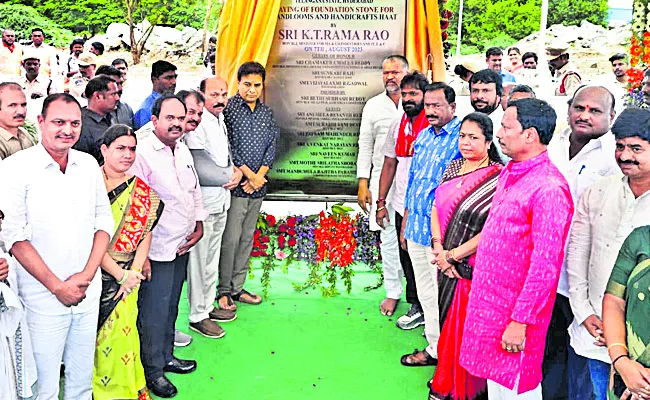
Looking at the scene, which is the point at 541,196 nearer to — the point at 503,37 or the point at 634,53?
the point at 634,53

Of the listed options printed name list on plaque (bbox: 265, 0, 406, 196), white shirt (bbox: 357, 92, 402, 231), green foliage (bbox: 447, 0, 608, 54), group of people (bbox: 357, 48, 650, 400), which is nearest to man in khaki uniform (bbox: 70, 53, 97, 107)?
printed name list on plaque (bbox: 265, 0, 406, 196)

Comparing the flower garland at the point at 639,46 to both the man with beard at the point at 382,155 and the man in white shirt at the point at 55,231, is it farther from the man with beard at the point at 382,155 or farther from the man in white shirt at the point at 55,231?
the man in white shirt at the point at 55,231

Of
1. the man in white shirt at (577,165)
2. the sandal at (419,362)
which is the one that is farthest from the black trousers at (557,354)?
the sandal at (419,362)

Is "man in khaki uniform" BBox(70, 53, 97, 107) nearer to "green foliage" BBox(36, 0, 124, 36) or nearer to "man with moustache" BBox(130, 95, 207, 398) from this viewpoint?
"man with moustache" BBox(130, 95, 207, 398)

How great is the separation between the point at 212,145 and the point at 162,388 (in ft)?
5.62

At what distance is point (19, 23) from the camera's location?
21.6m

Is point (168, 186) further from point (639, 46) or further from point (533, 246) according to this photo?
point (639, 46)

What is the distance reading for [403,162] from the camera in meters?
4.76

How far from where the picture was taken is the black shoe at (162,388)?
3824 millimetres

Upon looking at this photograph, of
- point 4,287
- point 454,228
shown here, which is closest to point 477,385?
point 454,228

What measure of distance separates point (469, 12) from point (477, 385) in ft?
90.4

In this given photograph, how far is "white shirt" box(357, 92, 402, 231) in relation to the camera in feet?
16.9

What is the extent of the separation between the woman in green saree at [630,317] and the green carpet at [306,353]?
1846 mm

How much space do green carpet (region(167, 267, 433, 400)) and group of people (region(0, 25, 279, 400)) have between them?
189mm
